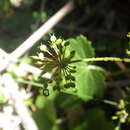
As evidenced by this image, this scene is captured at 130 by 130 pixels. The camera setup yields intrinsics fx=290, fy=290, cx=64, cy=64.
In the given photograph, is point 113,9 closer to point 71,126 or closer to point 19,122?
point 71,126

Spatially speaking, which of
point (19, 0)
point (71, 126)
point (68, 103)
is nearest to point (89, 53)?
point (68, 103)

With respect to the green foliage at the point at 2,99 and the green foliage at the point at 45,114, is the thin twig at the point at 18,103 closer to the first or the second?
the green foliage at the point at 2,99

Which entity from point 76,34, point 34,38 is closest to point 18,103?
point 34,38

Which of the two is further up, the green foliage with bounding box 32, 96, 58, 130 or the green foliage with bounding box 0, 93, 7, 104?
the green foliage with bounding box 0, 93, 7, 104

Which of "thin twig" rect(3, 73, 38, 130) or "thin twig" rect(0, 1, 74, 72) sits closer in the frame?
"thin twig" rect(3, 73, 38, 130)

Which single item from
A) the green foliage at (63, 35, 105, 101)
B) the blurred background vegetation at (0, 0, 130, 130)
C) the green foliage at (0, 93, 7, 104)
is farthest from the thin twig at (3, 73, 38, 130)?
the green foliage at (63, 35, 105, 101)

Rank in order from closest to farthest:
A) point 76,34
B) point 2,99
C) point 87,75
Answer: point 87,75, point 2,99, point 76,34

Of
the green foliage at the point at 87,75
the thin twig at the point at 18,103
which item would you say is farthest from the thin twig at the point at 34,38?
the green foliage at the point at 87,75

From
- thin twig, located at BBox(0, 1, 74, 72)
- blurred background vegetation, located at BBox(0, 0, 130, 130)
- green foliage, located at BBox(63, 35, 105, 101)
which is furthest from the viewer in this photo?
blurred background vegetation, located at BBox(0, 0, 130, 130)

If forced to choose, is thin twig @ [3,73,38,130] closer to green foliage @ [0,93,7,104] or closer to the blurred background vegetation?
green foliage @ [0,93,7,104]

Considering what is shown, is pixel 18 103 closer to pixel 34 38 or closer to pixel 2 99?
pixel 2 99
